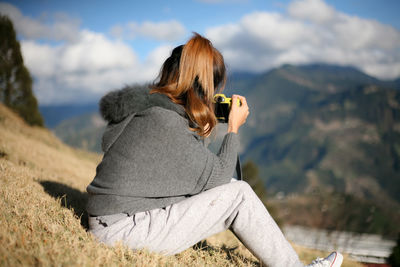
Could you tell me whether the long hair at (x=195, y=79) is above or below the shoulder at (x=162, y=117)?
above

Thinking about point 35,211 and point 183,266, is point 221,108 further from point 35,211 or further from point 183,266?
point 35,211

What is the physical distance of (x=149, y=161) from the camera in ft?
7.73

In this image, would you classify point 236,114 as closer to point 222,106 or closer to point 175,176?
point 222,106

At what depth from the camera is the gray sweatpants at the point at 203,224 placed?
8.18 ft

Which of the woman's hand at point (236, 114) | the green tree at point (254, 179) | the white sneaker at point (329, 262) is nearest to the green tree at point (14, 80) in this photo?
the woman's hand at point (236, 114)

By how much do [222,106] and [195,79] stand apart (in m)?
0.42

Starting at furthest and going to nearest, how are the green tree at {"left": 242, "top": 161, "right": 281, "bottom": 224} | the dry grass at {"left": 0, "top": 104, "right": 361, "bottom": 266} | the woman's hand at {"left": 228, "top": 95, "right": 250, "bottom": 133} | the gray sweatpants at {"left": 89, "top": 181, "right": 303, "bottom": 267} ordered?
the green tree at {"left": 242, "top": 161, "right": 281, "bottom": 224}
the woman's hand at {"left": 228, "top": 95, "right": 250, "bottom": 133}
the gray sweatpants at {"left": 89, "top": 181, "right": 303, "bottom": 267}
the dry grass at {"left": 0, "top": 104, "right": 361, "bottom": 266}

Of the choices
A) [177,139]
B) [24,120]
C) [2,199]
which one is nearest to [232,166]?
[177,139]

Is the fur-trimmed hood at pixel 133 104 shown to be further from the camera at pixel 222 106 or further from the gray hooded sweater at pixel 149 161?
the camera at pixel 222 106

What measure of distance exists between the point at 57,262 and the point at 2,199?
5.07ft

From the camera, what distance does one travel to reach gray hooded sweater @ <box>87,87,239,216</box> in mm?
2342

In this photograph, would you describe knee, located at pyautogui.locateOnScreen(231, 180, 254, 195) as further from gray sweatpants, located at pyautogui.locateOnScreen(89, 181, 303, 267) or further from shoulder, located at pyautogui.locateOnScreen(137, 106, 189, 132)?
shoulder, located at pyautogui.locateOnScreen(137, 106, 189, 132)

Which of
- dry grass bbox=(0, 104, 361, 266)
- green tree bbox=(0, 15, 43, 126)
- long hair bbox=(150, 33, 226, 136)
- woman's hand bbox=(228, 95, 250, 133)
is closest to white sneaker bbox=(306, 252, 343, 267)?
dry grass bbox=(0, 104, 361, 266)

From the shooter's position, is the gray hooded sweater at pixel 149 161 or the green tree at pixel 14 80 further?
the green tree at pixel 14 80
